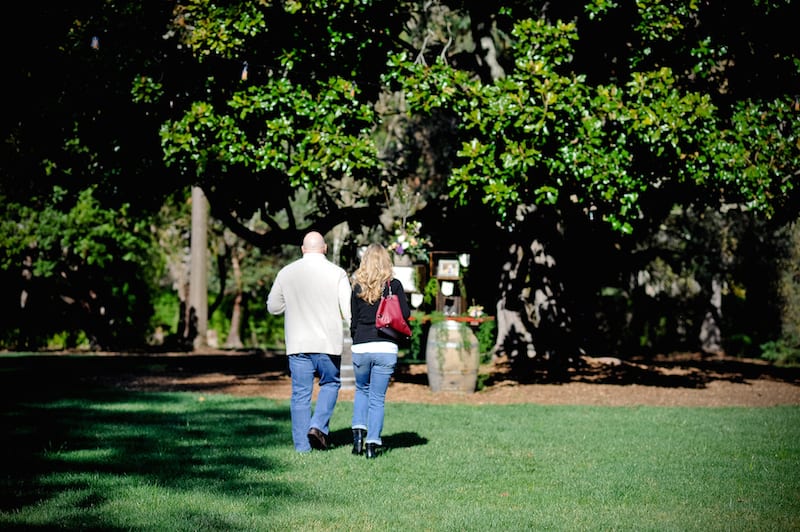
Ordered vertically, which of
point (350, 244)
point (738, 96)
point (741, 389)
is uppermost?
point (738, 96)

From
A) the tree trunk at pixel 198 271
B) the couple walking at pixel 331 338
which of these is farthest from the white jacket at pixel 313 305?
the tree trunk at pixel 198 271

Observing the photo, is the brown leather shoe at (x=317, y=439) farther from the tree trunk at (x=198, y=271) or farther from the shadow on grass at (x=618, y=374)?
the tree trunk at (x=198, y=271)

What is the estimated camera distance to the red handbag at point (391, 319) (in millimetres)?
7831

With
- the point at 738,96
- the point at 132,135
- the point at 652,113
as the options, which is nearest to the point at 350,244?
the point at 132,135

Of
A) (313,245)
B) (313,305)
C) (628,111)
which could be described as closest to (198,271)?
(628,111)

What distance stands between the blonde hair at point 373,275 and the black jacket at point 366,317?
5 centimetres

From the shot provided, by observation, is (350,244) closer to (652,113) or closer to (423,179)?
(652,113)

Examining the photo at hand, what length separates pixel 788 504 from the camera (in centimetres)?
620

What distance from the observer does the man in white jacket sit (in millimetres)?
7969

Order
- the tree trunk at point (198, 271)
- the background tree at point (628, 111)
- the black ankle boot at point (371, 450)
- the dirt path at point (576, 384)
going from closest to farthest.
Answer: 1. the black ankle boot at point (371, 450)
2. the background tree at point (628, 111)
3. the dirt path at point (576, 384)
4. the tree trunk at point (198, 271)

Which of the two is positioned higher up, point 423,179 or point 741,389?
point 423,179

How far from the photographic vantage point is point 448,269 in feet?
47.2

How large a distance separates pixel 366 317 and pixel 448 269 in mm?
6603

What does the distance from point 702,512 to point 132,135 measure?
39.9 feet
